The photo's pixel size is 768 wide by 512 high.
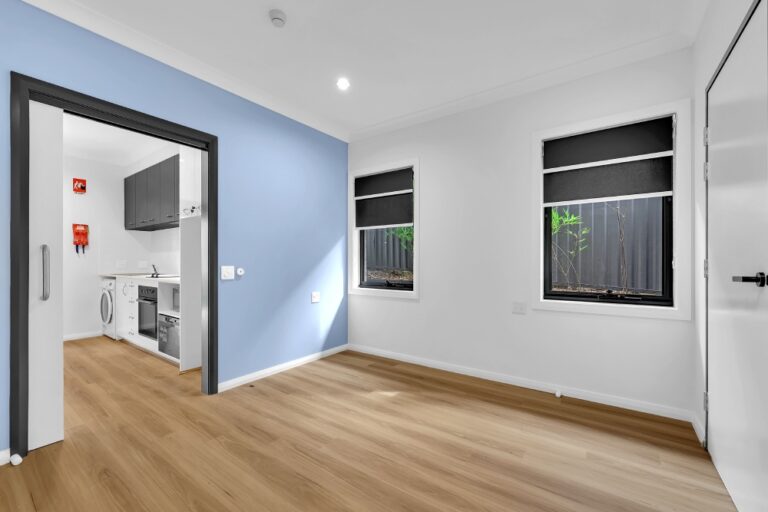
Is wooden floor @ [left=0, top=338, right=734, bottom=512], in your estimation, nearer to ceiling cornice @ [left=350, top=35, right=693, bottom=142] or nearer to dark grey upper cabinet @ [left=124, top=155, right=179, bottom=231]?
dark grey upper cabinet @ [left=124, top=155, right=179, bottom=231]

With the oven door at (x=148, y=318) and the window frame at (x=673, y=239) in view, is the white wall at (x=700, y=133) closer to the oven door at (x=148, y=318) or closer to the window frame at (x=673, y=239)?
the window frame at (x=673, y=239)

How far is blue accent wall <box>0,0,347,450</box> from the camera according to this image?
2039mm

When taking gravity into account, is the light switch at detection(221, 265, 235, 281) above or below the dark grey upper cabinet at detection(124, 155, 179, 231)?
below

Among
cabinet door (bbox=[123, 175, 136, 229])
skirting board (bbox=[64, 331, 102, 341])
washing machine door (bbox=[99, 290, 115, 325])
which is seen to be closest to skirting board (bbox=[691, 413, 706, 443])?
washing machine door (bbox=[99, 290, 115, 325])

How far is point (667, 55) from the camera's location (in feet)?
8.38

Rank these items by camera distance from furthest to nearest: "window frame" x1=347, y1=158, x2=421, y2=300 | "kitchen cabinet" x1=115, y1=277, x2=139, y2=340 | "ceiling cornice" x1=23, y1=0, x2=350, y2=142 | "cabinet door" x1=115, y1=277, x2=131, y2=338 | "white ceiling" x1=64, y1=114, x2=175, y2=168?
"cabinet door" x1=115, y1=277, x2=131, y2=338
"kitchen cabinet" x1=115, y1=277, x2=139, y2=340
"white ceiling" x1=64, y1=114, x2=175, y2=168
"window frame" x1=347, y1=158, x2=421, y2=300
"ceiling cornice" x1=23, y1=0, x2=350, y2=142

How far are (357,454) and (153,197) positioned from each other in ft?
15.4

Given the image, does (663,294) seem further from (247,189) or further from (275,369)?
(247,189)

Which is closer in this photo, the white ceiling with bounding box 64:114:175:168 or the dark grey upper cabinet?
A: the white ceiling with bounding box 64:114:175:168

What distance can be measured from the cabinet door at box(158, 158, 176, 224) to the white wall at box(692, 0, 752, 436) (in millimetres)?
5322

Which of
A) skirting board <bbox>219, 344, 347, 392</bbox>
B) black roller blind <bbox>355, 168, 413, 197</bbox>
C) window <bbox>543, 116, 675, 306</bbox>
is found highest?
black roller blind <bbox>355, 168, 413, 197</bbox>

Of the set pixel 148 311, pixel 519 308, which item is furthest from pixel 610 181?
pixel 148 311

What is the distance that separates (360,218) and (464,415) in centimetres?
270

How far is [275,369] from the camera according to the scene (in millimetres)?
3533
